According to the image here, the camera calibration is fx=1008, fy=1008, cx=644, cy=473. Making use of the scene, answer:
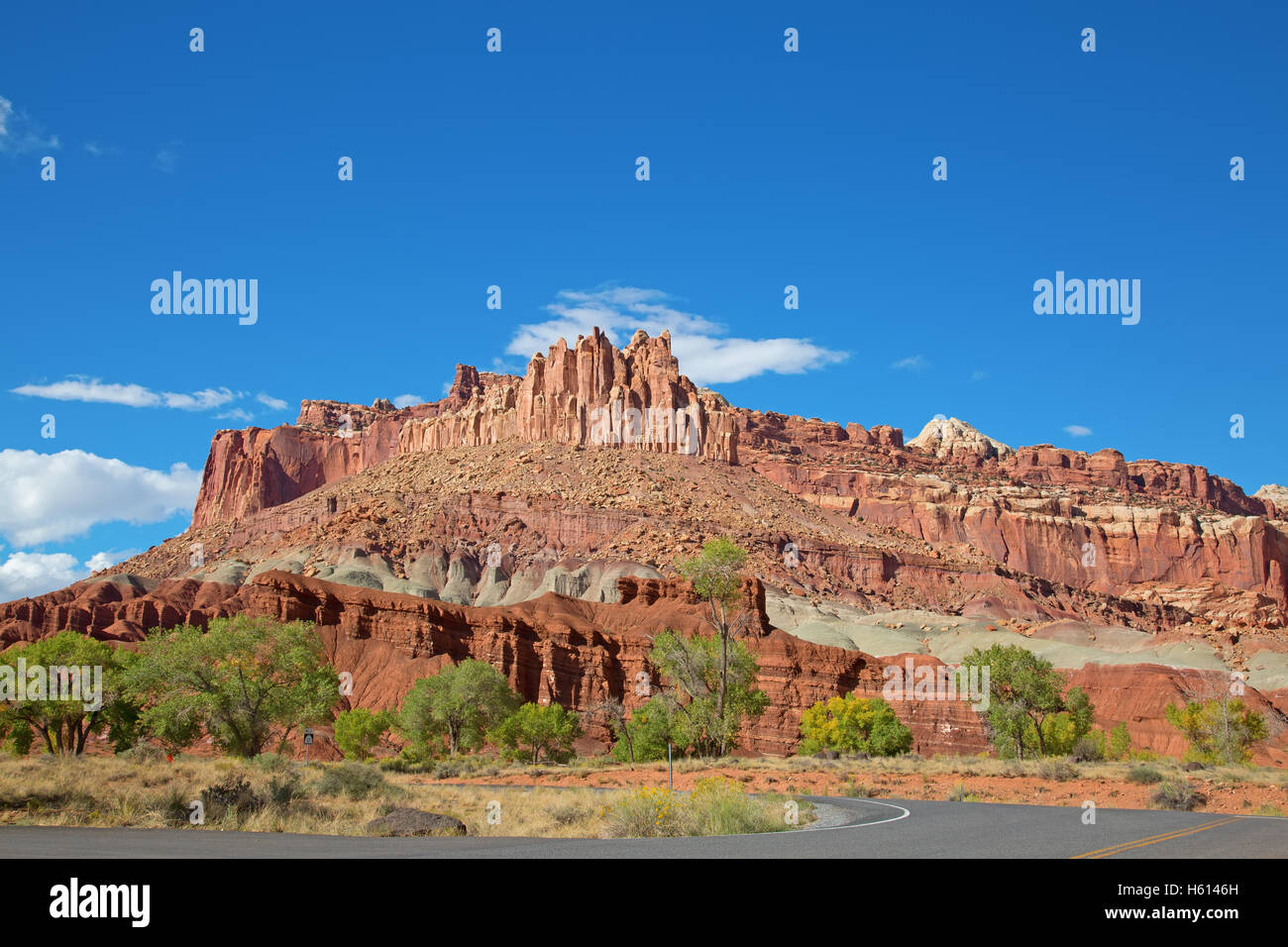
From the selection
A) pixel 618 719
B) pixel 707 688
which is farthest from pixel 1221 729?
pixel 618 719

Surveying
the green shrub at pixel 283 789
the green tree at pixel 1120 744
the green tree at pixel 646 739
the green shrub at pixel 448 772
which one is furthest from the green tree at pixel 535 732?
the green shrub at pixel 283 789

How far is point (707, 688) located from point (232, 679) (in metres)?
21.1

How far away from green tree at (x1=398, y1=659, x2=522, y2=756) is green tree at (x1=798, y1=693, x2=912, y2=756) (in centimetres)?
2144

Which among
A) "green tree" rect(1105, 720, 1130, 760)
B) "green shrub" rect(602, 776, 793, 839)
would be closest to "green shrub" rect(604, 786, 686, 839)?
"green shrub" rect(602, 776, 793, 839)

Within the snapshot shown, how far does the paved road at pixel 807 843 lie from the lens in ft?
40.9

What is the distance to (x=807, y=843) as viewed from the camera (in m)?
13.7

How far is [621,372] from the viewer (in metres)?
190

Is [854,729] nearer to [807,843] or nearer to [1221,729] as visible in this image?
[1221,729]

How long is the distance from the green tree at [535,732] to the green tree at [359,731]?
326 inches

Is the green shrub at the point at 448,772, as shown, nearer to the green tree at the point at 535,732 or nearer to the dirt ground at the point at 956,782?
the dirt ground at the point at 956,782

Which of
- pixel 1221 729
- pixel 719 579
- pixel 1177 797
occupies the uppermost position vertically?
pixel 719 579

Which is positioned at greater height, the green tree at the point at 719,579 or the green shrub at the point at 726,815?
the green tree at the point at 719,579
